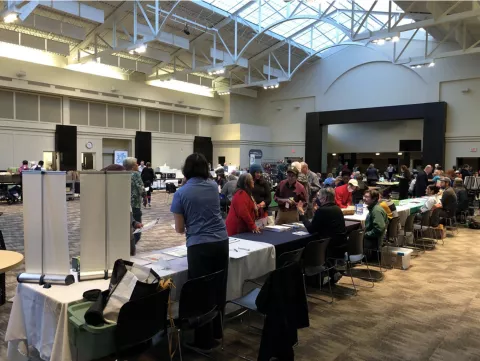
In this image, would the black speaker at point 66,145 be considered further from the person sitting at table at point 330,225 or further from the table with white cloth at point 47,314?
the table with white cloth at point 47,314

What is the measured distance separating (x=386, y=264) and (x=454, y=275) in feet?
2.76

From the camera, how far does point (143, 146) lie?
17906 mm

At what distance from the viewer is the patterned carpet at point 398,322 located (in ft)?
9.25

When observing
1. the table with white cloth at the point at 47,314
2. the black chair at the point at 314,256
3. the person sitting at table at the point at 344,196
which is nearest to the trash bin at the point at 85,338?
the table with white cloth at the point at 47,314

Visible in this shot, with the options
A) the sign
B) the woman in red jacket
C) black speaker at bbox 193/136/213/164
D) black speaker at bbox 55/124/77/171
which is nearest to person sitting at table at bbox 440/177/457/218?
the woman in red jacket

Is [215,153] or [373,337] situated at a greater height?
[215,153]

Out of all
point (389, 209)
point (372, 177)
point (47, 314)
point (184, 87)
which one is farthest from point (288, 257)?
point (184, 87)

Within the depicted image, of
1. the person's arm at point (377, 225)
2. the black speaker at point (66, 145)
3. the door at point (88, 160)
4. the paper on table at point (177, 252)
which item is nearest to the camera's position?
the paper on table at point (177, 252)

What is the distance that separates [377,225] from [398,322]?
1523mm

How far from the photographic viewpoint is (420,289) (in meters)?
4.27

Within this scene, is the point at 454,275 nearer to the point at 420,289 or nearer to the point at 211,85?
the point at 420,289

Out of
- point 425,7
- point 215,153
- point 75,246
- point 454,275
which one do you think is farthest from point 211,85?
point 454,275

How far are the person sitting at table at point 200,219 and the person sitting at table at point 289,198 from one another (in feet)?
9.07

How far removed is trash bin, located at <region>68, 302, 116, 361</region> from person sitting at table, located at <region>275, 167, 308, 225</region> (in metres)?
3.45
